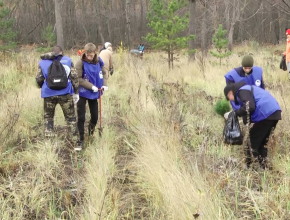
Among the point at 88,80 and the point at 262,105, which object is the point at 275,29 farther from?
the point at 262,105

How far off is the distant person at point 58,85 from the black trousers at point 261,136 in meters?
2.37

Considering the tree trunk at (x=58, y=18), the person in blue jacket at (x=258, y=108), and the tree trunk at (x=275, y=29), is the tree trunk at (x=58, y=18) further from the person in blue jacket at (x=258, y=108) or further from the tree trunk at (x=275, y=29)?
the tree trunk at (x=275, y=29)

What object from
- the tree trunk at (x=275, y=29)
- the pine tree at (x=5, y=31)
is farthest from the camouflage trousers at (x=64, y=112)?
the tree trunk at (x=275, y=29)

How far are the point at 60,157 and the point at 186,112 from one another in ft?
8.01

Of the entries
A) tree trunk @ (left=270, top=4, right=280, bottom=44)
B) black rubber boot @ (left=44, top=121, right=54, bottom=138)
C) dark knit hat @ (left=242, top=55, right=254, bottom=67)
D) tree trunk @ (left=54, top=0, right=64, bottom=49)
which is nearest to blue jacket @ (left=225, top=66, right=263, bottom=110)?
dark knit hat @ (left=242, top=55, right=254, bottom=67)

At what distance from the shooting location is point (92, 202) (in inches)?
111

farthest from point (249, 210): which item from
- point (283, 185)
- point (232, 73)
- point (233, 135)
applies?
point (232, 73)

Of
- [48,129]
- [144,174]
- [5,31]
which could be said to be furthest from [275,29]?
[144,174]

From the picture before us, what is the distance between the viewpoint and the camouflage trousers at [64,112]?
14.6 feet

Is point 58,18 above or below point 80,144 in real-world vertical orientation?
above

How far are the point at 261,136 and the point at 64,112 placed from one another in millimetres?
2641

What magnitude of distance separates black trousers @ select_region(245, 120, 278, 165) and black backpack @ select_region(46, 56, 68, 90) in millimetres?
2474

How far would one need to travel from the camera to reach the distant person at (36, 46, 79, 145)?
4.25 meters

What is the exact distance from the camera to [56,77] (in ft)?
13.9
